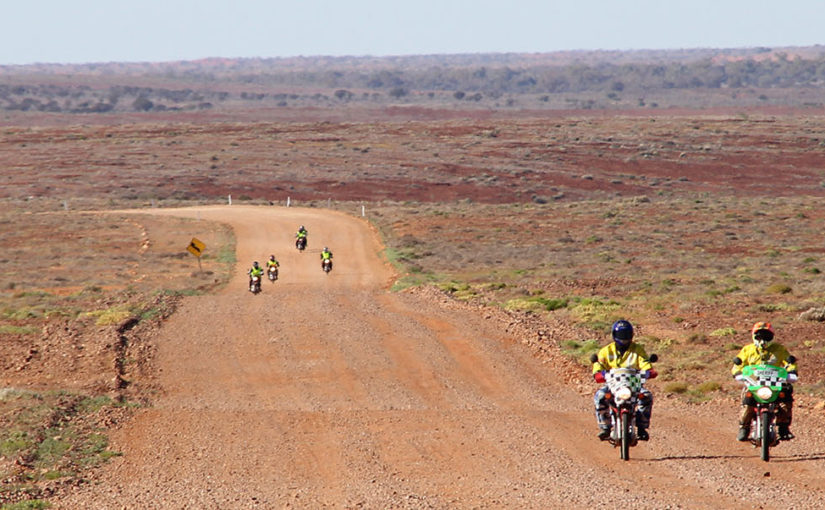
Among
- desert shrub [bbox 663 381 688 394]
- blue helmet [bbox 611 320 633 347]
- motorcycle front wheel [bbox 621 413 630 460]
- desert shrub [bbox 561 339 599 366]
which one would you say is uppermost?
blue helmet [bbox 611 320 633 347]

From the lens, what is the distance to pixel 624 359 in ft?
43.9

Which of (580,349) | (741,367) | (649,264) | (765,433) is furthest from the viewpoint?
(649,264)

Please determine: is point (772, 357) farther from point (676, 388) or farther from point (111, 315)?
point (111, 315)

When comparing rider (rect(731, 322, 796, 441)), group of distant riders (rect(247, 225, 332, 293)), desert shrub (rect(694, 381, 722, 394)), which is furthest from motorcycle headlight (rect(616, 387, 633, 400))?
group of distant riders (rect(247, 225, 332, 293))

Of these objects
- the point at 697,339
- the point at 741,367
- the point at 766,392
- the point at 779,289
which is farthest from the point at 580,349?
the point at 779,289

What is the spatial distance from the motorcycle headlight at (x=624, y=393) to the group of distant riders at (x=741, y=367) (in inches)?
10.2

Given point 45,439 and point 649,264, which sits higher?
point 45,439

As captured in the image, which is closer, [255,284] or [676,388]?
[676,388]

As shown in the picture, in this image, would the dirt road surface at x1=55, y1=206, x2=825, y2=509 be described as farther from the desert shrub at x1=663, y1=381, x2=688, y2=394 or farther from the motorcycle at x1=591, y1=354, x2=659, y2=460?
the desert shrub at x1=663, y1=381, x2=688, y2=394

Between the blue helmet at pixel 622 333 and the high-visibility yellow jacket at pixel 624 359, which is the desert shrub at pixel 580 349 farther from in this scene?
the blue helmet at pixel 622 333

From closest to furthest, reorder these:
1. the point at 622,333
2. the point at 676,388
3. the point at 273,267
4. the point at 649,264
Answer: the point at 622,333 → the point at 676,388 → the point at 273,267 → the point at 649,264

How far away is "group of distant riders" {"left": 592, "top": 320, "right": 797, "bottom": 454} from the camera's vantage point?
13.1 meters

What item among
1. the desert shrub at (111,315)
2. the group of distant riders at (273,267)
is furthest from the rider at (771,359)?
the group of distant riders at (273,267)

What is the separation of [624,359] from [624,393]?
550mm
